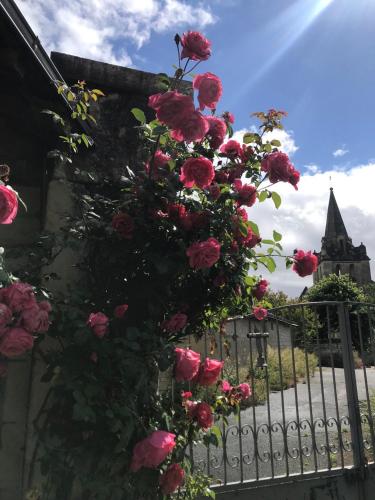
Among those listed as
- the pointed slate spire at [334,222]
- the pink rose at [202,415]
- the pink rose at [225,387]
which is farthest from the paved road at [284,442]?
the pointed slate spire at [334,222]

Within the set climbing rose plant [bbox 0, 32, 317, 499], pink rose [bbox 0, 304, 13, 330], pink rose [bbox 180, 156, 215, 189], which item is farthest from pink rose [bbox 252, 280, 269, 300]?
pink rose [bbox 0, 304, 13, 330]

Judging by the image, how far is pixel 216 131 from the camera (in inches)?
90.7

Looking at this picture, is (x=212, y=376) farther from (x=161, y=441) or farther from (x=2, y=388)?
(x=2, y=388)

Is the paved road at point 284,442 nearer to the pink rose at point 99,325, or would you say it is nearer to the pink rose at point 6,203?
the pink rose at point 99,325

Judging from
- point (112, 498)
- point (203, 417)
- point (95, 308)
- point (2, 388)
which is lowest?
point (112, 498)

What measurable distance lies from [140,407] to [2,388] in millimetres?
857

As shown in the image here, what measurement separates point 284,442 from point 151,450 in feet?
7.64

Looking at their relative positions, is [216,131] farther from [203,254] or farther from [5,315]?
[5,315]

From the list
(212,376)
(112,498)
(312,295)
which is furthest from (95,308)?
(312,295)

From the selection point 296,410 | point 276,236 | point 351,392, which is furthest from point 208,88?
point 351,392

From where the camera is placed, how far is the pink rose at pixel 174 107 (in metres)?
1.81

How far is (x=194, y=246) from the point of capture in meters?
1.98

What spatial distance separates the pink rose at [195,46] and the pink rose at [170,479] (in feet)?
6.26

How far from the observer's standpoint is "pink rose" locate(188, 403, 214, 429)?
7.34 feet
